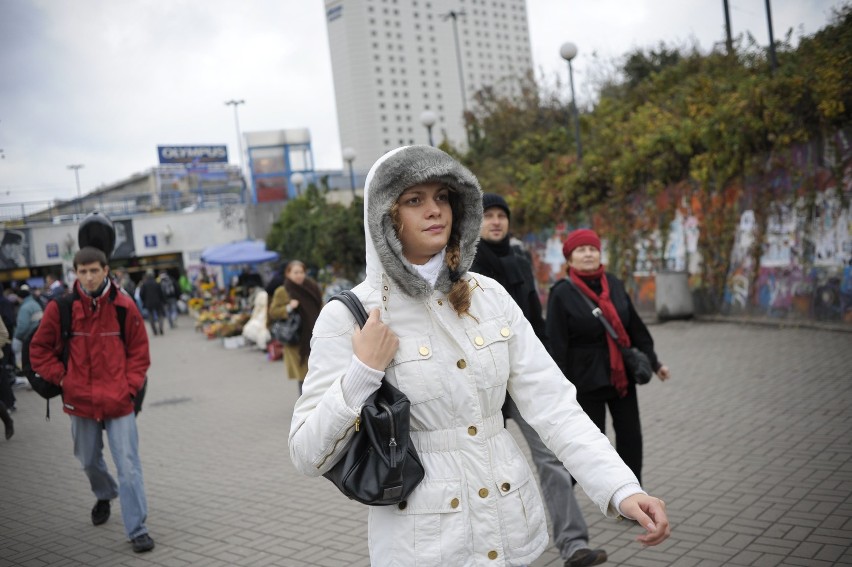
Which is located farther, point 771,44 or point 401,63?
point 401,63

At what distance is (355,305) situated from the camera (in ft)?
7.68

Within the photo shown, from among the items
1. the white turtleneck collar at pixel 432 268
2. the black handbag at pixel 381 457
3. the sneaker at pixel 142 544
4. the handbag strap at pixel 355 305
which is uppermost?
the white turtleneck collar at pixel 432 268

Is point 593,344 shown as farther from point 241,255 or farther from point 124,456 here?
point 241,255

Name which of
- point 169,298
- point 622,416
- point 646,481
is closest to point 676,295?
point 646,481

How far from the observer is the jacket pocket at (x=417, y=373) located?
2.28 metres

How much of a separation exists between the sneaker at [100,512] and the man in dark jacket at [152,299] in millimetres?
20259

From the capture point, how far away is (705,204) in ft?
44.7

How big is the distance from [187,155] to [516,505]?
214 ft

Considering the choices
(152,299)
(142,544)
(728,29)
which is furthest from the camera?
(152,299)

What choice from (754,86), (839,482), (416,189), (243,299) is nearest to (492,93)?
A: (243,299)

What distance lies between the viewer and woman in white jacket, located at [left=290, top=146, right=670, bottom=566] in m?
2.18

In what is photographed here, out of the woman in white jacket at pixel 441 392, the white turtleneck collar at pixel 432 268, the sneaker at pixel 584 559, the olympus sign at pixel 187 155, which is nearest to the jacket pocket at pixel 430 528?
the woman in white jacket at pixel 441 392

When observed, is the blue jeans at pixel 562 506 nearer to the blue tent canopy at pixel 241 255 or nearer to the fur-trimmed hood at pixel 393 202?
the fur-trimmed hood at pixel 393 202

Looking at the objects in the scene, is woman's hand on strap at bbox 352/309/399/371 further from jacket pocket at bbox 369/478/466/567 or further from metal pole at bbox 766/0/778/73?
metal pole at bbox 766/0/778/73
